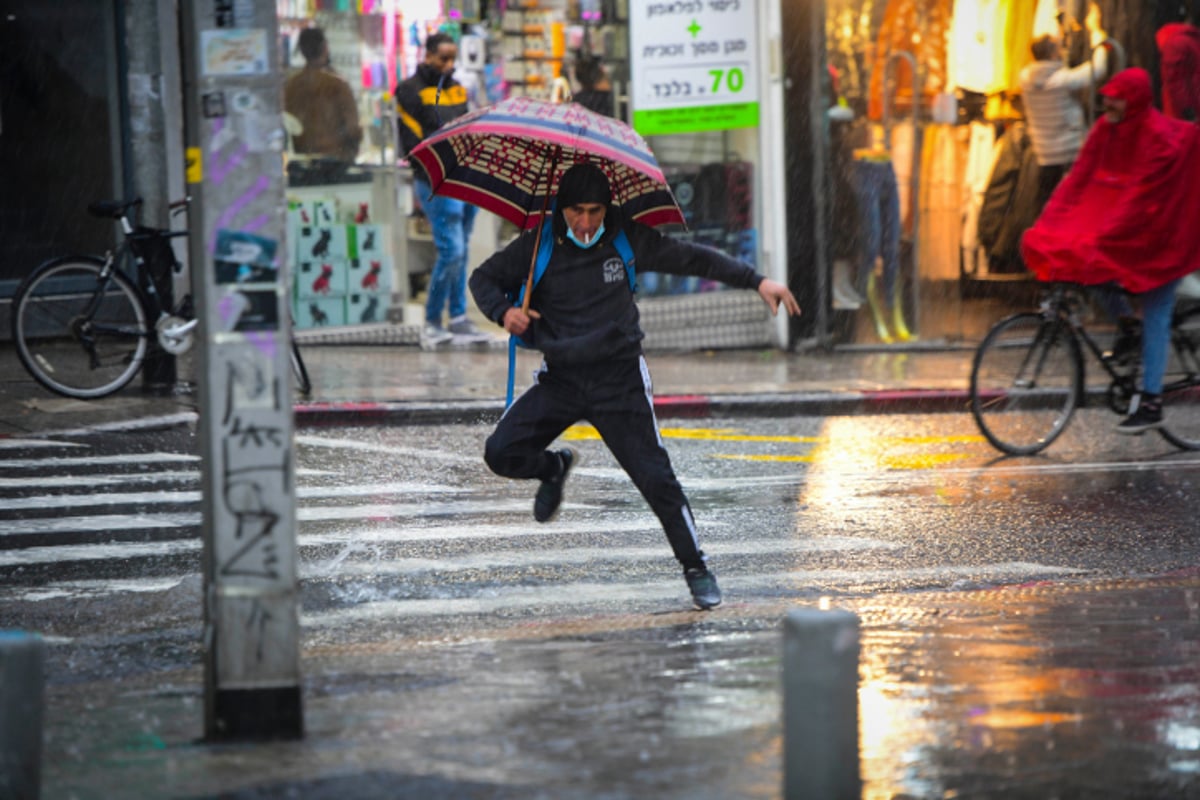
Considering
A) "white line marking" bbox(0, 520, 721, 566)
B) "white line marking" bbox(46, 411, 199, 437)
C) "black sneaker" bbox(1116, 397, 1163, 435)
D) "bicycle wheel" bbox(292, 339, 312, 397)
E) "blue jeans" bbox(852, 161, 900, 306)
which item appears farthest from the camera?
"blue jeans" bbox(852, 161, 900, 306)

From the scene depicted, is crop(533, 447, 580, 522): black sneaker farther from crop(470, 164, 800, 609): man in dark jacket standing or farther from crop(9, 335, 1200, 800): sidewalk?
crop(9, 335, 1200, 800): sidewalk

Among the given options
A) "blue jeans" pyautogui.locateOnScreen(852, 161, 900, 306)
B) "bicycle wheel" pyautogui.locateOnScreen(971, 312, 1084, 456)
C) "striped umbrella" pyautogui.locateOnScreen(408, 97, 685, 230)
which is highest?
"striped umbrella" pyautogui.locateOnScreen(408, 97, 685, 230)

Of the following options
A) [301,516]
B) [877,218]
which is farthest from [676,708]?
[877,218]

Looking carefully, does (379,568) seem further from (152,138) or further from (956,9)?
(956,9)

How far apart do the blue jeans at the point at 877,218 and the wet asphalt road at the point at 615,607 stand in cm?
437

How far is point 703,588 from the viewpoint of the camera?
699 centimetres

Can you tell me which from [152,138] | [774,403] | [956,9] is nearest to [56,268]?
[152,138]

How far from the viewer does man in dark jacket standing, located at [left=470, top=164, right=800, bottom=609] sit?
690cm

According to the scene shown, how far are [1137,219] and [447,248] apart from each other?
20.6 ft

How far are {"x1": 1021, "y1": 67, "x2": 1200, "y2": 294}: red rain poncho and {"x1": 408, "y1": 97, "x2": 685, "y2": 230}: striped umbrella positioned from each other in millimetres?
3933

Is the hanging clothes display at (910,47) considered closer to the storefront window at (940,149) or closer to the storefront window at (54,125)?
the storefront window at (940,149)

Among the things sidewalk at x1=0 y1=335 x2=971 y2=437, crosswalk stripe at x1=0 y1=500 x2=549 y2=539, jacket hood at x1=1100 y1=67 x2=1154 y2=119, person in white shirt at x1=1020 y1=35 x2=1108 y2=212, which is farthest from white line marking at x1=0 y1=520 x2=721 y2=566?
person in white shirt at x1=1020 y1=35 x2=1108 y2=212

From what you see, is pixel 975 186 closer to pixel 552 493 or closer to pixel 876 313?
pixel 876 313

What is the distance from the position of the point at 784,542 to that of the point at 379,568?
1845 millimetres
